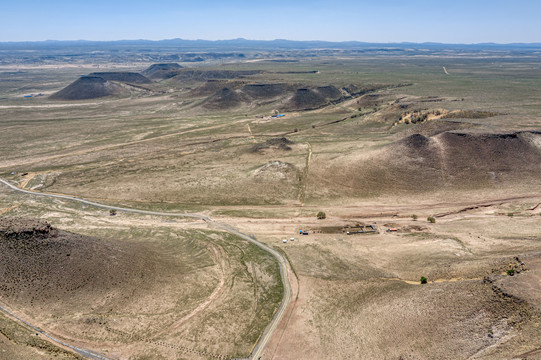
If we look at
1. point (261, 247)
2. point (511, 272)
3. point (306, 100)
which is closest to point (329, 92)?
point (306, 100)

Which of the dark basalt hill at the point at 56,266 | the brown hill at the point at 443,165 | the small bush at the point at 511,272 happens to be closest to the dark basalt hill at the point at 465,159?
the brown hill at the point at 443,165

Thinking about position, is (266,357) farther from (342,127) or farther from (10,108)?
(10,108)

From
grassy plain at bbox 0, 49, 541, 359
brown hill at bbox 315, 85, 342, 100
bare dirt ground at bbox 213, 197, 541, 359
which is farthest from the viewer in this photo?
brown hill at bbox 315, 85, 342, 100

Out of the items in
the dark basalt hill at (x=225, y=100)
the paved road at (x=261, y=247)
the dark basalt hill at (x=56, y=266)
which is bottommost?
the paved road at (x=261, y=247)

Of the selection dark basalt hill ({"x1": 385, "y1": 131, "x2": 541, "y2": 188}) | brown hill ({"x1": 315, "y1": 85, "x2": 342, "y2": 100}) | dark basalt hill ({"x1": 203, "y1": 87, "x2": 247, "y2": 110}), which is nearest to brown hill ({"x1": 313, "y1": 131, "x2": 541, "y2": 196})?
dark basalt hill ({"x1": 385, "y1": 131, "x2": 541, "y2": 188})

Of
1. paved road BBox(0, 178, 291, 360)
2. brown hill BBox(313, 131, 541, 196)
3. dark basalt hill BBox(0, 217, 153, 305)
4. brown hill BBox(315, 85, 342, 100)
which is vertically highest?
brown hill BBox(315, 85, 342, 100)

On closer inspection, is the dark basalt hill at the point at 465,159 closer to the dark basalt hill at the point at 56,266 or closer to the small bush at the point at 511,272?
the small bush at the point at 511,272

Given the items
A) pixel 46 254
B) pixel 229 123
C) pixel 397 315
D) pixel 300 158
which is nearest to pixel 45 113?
pixel 229 123

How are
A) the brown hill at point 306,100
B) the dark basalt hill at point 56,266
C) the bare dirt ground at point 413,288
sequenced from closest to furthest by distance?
the bare dirt ground at point 413,288 → the dark basalt hill at point 56,266 → the brown hill at point 306,100

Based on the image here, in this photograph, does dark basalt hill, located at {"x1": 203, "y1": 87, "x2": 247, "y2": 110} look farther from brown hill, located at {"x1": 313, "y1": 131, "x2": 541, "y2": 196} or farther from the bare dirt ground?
the bare dirt ground

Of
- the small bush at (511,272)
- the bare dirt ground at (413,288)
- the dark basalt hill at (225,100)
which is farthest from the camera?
the dark basalt hill at (225,100)
